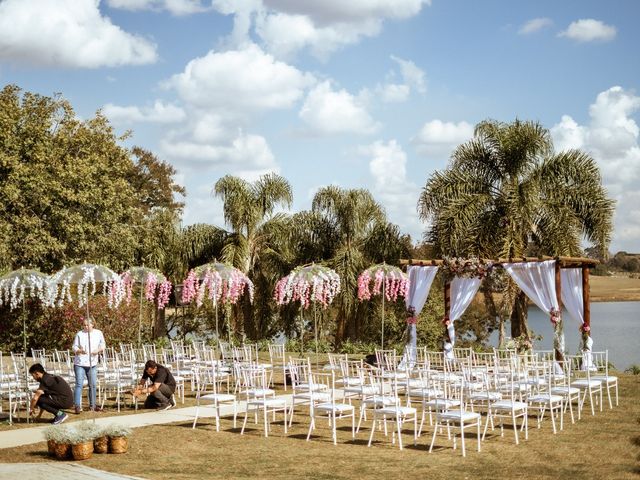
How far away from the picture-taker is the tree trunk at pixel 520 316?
2812 centimetres

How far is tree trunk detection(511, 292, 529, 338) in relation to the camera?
2812cm

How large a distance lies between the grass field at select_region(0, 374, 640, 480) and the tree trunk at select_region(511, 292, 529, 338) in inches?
528

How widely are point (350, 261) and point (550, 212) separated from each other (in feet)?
22.6

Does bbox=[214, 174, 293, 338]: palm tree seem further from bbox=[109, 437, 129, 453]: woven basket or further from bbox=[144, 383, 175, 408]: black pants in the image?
bbox=[109, 437, 129, 453]: woven basket

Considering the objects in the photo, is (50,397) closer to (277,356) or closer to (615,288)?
(277,356)

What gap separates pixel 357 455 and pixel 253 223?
68.2ft

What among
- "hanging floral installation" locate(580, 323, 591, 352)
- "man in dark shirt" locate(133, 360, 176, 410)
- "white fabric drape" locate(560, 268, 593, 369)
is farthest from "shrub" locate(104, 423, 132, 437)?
"white fabric drape" locate(560, 268, 593, 369)

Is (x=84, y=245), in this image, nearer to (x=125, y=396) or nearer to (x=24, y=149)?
(x=24, y=149)

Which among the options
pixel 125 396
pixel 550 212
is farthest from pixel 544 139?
pixel 125 396

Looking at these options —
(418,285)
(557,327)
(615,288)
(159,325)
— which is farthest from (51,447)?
(615,288)

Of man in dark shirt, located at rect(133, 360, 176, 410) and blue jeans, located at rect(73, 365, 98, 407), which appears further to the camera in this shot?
man in dark shirt, located at rect(133, 360, 176, 410)

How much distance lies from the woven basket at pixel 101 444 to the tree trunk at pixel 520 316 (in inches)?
720

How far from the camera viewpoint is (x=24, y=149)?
27969mm

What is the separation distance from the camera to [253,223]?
3234cm
